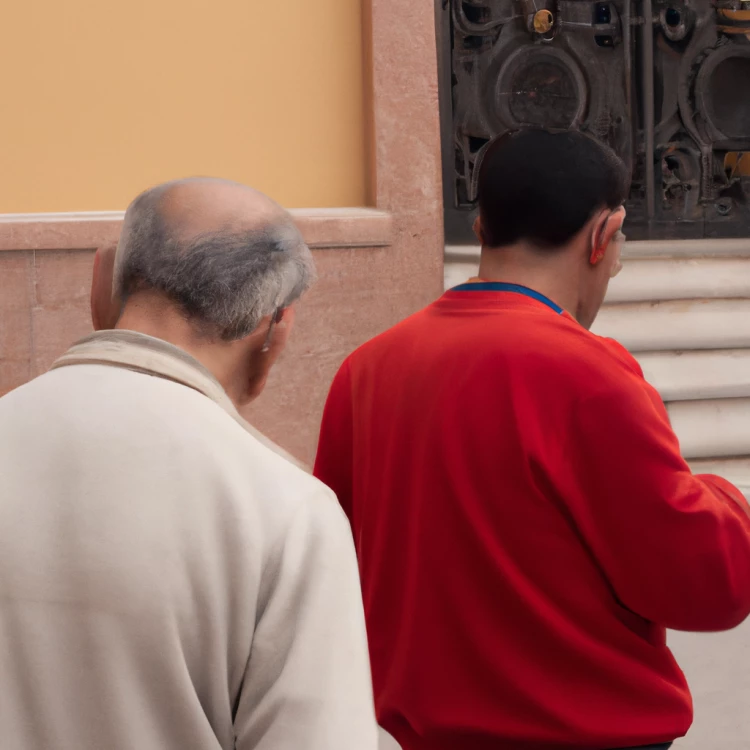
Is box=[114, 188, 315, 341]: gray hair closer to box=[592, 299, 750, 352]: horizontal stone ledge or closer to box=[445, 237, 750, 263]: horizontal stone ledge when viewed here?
box=[592, 299, 750, 352]: horizontal stone ledge

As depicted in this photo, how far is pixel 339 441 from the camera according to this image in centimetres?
204

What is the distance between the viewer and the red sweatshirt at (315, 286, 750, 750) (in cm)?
164

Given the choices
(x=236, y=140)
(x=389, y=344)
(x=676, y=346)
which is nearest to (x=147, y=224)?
(x=389, y=344)

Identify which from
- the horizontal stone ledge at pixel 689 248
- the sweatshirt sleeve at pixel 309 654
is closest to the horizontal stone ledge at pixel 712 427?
the horizontal stone ledge at pixel 689 248

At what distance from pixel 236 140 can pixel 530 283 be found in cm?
292

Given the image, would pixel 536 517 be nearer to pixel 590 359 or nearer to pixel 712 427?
pixel 590 359

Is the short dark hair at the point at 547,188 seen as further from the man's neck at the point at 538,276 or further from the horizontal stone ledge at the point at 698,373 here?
the horizontal stone ledge at the point at 698,373

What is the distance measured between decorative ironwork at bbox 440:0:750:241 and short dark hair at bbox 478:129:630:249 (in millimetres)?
3061

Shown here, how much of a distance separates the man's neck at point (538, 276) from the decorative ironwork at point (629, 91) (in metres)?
3.12

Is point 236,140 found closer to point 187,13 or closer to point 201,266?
point 187,13

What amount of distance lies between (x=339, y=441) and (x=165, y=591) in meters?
0.93

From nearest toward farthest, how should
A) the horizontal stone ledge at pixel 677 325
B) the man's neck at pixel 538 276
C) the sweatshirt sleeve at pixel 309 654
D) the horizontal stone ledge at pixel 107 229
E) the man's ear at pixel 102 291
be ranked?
the sweatshirt sleeve at pixel 309 654 → the man's neck at pixel 538 276 → the man's ear at pixel 102 291 → the horizontal stone ledge at pixel 107 229 → the horizontal stone ledge at pixel 677 325

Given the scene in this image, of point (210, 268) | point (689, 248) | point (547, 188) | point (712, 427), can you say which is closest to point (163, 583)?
point (210, 268)

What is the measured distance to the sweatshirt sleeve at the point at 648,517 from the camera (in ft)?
5.31
